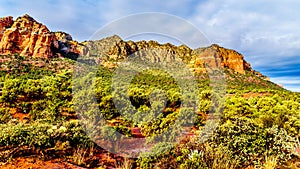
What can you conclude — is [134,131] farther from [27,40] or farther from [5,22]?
[5,22]

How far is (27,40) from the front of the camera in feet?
220

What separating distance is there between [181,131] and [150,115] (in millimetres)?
2162

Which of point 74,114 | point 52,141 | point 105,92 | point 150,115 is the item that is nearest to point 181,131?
point 150,115

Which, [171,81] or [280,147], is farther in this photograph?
[171,81]

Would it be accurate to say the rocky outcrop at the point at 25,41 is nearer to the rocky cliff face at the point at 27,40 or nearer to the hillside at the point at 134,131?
the rocky cliff face at the point at 27,40

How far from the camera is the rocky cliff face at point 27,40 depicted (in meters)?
62.9

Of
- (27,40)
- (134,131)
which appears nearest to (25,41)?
(27,40)

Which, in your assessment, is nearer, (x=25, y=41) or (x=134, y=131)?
(x=134, y=131)

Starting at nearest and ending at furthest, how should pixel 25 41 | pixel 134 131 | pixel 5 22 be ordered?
pixel 134 131 → pixel 25 41 → pixel 5 22

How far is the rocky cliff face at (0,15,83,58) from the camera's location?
2478 inches

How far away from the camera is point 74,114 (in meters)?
14.2

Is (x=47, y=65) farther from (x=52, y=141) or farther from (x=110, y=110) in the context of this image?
(x=52, y=141)

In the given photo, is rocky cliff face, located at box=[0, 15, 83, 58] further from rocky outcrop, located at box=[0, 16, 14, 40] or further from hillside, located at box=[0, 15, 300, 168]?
hillside, located at box=[0, 15, 300, 168]

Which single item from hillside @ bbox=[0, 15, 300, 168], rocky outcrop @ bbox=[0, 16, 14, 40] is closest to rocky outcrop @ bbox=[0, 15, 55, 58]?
rocky outcrop @ bbox=[0, 16, 14, 40]
